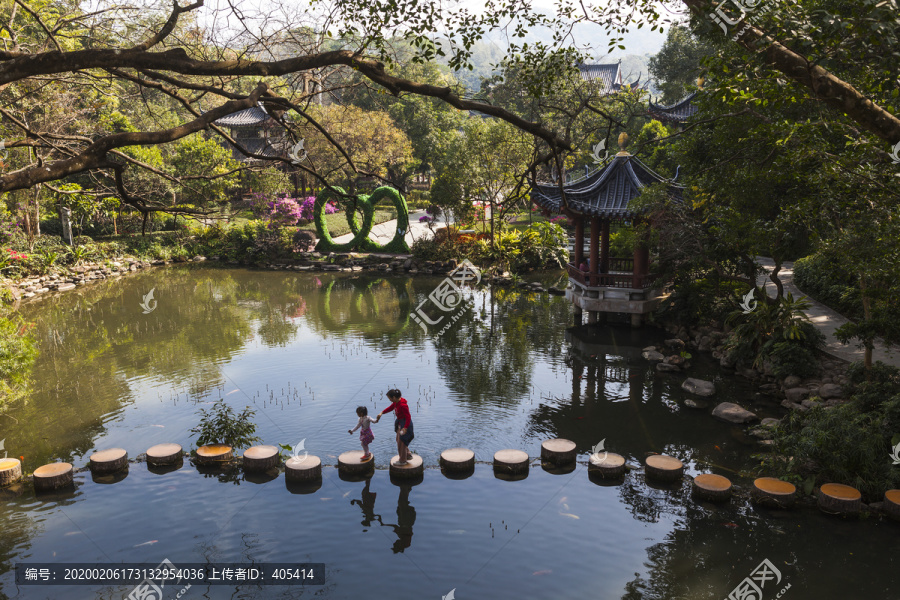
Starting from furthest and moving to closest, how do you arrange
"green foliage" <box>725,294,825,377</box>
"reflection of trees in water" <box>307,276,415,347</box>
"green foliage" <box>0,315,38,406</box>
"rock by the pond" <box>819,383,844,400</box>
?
"reflection of trees in water" <box>307,276,415,347</box>
"green foliage" <box>725,294,825,377</box>
"rock by the pond" <box>819,383,844,400</box>
"green foliage" <box>0,315,38,406</box>

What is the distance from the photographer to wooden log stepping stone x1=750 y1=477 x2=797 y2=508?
7453 millimetres

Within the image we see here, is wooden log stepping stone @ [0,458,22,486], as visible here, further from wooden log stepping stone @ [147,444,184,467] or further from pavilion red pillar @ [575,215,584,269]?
pavilion red pillar @ [575,215,584,269]

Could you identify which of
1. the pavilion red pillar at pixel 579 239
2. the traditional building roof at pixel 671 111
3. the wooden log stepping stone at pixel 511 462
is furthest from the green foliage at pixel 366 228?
the wooden log stepping stone at pixel 511 462

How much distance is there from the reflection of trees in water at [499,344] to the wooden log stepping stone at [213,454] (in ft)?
14.5

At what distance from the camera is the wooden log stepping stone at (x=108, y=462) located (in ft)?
27.5

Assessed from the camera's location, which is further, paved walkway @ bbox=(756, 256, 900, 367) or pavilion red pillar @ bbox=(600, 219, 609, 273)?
pavilion red pillar @ bbox=(600, 219, 609, 273)

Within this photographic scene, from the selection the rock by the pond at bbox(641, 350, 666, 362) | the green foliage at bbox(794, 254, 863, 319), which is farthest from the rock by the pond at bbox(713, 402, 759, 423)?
the green foliage at bbox(794, 254, 863, 319)

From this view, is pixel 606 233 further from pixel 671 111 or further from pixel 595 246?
pixel 671 111

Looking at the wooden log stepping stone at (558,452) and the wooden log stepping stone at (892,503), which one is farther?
the wooden log stepping stone at (558,452)

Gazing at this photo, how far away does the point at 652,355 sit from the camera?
46.0 ft

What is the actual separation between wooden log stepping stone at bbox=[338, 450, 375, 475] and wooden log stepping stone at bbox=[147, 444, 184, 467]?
7.59 feet

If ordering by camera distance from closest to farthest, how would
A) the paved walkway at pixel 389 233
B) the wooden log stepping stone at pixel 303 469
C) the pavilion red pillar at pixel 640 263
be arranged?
the wooden log stepping stone at pixel 303 469 < the pavilion red pillar at pixel 640 263 < the paved walkway at pixel 389 233

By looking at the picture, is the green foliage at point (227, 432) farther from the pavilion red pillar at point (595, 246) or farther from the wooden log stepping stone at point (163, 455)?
the pavilion red pillar at point (595, 246)

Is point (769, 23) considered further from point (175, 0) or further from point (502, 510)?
point (502, 510)
